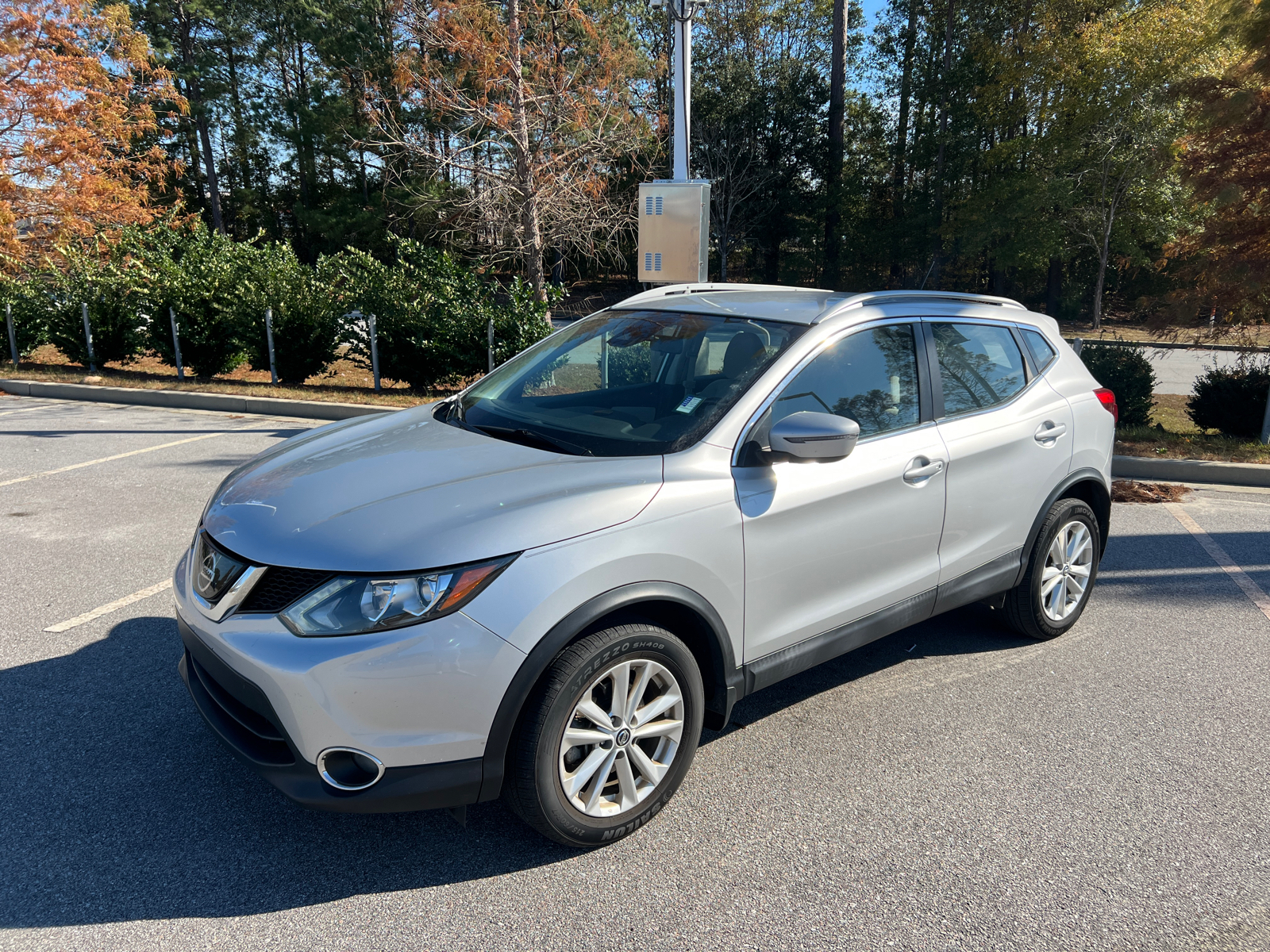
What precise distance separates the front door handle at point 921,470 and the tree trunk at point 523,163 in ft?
33.9

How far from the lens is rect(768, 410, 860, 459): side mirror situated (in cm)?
296

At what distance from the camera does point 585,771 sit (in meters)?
2.74

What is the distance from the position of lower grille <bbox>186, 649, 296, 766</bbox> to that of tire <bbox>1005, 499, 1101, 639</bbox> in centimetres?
333

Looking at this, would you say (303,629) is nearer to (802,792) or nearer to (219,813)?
(219,813)

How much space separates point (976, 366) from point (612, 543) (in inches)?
88.7

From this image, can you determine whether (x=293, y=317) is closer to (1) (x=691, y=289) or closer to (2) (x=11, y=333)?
(2) (x=11, y=333)

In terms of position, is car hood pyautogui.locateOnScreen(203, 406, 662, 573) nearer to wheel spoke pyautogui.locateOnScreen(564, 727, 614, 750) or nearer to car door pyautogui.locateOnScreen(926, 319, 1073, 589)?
wheel spoke pyautogui.locateOnScreen(564, 727, 614, 750)

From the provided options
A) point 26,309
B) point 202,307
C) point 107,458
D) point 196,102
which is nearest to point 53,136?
point 26,309

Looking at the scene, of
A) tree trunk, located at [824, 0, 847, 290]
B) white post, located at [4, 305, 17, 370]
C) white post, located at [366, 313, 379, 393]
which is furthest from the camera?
tree trunk, located at [824, 0, 847, 290]

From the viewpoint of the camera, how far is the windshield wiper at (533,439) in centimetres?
314

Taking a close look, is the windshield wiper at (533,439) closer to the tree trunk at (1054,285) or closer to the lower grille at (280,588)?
the lower grille at (280,588)

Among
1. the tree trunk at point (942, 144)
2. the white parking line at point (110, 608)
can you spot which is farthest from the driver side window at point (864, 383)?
the tree trunk at point (942, 144)

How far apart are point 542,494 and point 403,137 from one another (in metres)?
13.6

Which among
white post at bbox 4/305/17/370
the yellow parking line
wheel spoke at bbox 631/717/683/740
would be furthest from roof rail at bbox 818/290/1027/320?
white post at bbox 4/305/17/370
